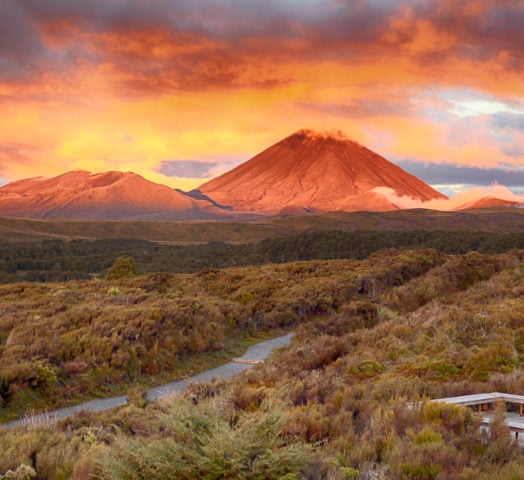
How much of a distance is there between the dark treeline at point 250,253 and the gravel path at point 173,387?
1430 inches

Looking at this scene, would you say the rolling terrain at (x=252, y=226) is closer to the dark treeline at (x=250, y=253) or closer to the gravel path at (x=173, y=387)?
the dark treeline at (x=250, y=253)

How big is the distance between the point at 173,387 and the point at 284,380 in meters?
5.02

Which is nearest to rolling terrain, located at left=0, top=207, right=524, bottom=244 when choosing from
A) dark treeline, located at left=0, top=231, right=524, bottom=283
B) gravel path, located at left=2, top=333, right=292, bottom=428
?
dark treeline, located at left=0, top=231, right=524, bottom=283

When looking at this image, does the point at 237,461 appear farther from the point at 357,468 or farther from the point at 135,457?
the point at 357,468

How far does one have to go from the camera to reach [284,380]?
350 inches

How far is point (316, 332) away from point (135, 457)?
484 inches

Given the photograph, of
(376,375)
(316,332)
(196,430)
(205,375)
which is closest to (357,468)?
(196,430)

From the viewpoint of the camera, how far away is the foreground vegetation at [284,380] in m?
4.75

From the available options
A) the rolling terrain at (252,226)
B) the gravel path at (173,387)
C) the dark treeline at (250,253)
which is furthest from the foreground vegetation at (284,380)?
the rolling terrain at (252,226)

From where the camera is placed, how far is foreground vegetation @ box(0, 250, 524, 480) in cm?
475

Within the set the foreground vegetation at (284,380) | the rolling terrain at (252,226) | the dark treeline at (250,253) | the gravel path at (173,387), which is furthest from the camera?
the rolling terrain at (252,226)

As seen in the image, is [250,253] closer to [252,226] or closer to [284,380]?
[284,380]

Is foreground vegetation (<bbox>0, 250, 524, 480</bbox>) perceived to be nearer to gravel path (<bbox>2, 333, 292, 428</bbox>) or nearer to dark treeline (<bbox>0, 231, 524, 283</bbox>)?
gravel path (<bbox>2, 333, 292, 428</bbox>)

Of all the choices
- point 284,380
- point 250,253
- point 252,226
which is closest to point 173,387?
point 284,380
